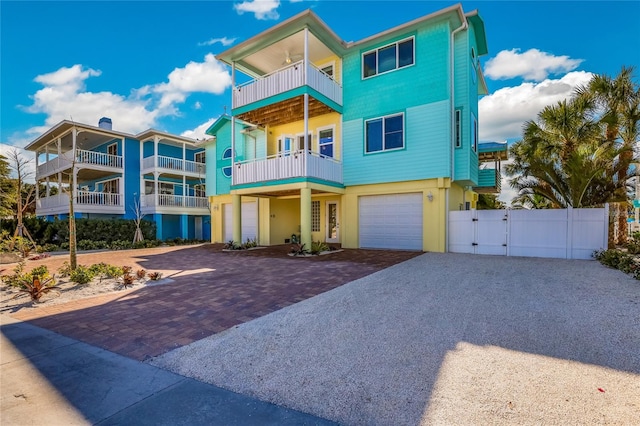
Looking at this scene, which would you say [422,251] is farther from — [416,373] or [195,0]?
[195,0]

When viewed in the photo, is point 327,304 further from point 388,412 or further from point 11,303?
point 11,303

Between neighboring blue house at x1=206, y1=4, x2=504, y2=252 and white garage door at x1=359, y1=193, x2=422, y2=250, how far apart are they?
0.04 meters

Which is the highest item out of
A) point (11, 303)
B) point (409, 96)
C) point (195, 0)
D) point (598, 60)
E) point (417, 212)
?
point (195, 0)

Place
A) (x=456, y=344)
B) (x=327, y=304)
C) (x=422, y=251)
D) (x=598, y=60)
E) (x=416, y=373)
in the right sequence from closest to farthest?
(x=416, y=373)
(x=456, y=344)
(x=327, y=304)
(x=422, y=251)
(x=598, y=60)

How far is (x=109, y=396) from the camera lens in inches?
110

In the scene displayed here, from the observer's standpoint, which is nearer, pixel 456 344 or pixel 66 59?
pixel 456 344

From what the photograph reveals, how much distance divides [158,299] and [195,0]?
10.8 m

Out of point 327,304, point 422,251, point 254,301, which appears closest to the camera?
point 327,304

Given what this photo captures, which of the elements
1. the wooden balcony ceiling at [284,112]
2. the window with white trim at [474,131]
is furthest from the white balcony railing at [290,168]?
the window with white trim at [474,131]

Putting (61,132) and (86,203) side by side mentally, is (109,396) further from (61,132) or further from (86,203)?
(61,132)

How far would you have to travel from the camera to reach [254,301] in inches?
227

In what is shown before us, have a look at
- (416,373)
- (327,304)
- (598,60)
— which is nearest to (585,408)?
(416,373)

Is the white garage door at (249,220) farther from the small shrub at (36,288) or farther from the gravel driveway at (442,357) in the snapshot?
the gravel driveway at (442,357)

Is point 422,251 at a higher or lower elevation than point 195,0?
lower
